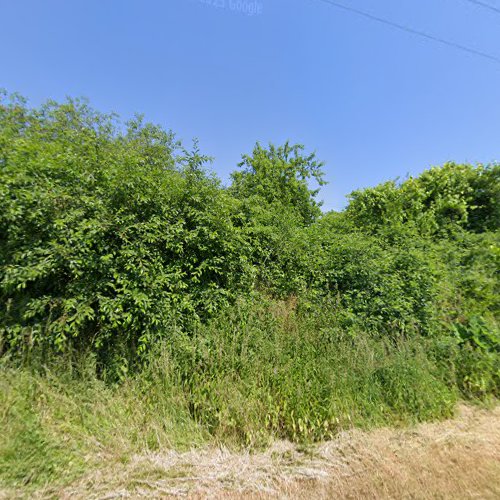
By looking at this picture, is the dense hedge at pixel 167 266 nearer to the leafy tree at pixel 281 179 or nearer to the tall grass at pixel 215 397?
the tall grass at pixel 215 397

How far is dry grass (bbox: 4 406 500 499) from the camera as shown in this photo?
5.84 feet

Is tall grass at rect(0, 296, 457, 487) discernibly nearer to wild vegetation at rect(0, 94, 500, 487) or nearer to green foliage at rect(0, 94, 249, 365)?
wild vegetation at rect(0, 94, 500, 487)

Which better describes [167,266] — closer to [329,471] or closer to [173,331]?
[173,331]

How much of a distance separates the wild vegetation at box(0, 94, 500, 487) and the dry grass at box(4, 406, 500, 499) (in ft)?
0.51

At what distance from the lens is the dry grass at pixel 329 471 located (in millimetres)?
1779

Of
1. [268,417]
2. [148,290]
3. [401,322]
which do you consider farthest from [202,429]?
[401,322]

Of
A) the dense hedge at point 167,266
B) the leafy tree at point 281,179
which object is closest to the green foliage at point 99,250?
the dense hedge at point 167,266

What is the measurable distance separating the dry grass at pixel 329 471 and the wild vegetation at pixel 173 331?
0.15 meters

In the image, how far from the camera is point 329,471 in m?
1.97

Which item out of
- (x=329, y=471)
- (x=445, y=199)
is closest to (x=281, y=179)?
(x=445, y=199)

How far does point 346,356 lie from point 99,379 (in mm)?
3107

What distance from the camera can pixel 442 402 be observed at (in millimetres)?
2609

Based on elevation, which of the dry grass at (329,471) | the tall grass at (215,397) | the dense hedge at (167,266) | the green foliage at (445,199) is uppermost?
the green foliage at (445,199)

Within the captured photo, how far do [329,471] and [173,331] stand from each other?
83.1 inches
